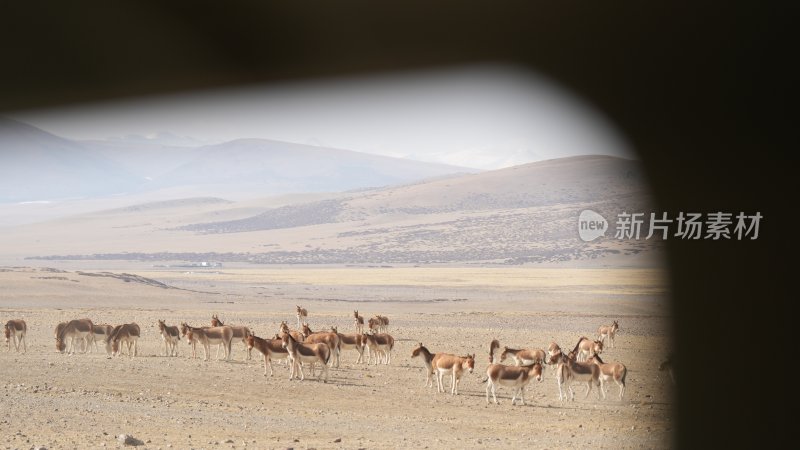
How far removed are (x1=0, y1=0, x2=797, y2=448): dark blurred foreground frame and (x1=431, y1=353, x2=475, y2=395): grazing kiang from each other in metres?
3.26

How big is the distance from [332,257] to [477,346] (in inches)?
2262

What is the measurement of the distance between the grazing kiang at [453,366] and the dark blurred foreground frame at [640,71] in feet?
10.7

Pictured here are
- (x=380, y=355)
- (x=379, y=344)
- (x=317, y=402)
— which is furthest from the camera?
(x=380, y=355)

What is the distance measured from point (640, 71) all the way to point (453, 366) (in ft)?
16.3

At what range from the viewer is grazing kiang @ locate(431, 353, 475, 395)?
1052 cm

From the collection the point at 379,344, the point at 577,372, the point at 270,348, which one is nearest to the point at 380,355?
the point at 379,344

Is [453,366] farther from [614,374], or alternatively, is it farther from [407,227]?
[407,227]

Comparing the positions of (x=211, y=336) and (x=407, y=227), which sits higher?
(x=407, y=227)

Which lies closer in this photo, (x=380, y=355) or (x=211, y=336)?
(x=211, y=336)

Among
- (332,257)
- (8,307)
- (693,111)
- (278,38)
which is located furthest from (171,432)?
(332,257)

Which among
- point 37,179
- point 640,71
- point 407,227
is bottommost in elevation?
point 640,71

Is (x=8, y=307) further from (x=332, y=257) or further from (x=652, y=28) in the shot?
(x=332, y=257)

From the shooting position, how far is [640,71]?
656cm

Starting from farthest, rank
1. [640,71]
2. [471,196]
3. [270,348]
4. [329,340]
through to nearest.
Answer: [471,196], [329,340], [270,348], [640,71]
